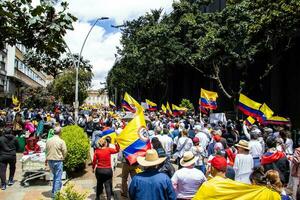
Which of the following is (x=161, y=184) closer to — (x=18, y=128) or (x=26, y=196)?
(x=26, y=196)

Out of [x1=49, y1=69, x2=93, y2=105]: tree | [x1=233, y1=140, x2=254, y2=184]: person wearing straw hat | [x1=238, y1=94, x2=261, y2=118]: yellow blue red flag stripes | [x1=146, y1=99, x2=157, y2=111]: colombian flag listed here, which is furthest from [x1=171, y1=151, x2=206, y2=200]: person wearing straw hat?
[x1=49, y1=69, x2=93, y2=105]: tree

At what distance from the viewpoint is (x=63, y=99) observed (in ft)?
179

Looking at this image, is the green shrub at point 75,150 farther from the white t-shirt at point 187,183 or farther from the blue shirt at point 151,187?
the blue shirt at point 151,187

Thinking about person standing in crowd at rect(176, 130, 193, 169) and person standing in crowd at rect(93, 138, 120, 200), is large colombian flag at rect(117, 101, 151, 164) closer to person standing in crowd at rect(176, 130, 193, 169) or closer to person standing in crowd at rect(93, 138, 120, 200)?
person standing in crowd at rect(93, 138, 120, 200)

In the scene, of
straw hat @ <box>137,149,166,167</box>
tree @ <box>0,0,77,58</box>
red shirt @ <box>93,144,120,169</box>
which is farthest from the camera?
red shirt @ <box>93,144,120,169</box>

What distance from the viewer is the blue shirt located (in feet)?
17.7

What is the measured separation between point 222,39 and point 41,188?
17.2 m

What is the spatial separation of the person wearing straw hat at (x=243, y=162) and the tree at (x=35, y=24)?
520 centimetres

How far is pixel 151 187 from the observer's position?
538 centimetres

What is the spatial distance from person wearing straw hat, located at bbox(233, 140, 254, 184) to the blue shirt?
339 cm

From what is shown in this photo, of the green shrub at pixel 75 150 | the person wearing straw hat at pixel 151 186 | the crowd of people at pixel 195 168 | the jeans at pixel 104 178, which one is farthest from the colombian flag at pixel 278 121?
the person wearing straw hat at pixel 151 186

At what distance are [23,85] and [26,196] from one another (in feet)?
195

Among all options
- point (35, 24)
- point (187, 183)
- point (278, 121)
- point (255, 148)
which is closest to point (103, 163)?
point (187, 183)

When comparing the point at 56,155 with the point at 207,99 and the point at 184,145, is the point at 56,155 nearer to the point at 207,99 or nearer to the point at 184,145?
the point at 184,145
